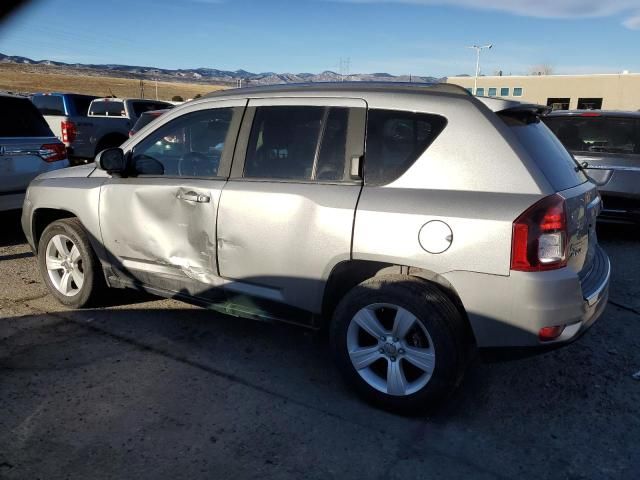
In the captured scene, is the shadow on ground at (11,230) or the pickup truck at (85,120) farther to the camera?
the pickup truck at (85,120)

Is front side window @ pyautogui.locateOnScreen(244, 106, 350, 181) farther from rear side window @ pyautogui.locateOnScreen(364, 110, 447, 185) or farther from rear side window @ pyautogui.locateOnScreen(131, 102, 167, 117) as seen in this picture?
rear side window @ pyautogui.locateOnScreen(131, 102, 167, 117)

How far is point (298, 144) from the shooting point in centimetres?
351

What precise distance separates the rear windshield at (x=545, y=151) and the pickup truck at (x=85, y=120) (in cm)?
1285

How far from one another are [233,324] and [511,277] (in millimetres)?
2399

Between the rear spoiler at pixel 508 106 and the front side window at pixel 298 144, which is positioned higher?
the rear spoiler at pixel 508 106

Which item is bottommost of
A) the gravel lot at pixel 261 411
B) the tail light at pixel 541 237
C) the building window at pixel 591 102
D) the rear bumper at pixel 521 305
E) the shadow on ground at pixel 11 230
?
the gravel lot at pixel 261 411

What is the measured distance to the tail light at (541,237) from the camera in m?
2.74

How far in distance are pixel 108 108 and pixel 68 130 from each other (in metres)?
1.78

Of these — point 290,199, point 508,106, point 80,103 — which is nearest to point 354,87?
point 290,199

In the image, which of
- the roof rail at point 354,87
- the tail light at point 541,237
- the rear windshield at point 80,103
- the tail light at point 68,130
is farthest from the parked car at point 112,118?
the tail light at point 541,237

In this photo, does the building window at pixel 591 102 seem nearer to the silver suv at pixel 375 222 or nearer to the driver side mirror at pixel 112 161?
the silver suv at pixel 375 222

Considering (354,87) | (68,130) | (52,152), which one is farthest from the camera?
(68,130)

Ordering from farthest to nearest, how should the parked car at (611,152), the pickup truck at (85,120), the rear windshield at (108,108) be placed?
the rear windshield at (108,108) < the pickup truck at (85,120) < the parked car at (611,152)

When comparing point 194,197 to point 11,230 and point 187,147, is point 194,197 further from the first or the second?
point 11,230
